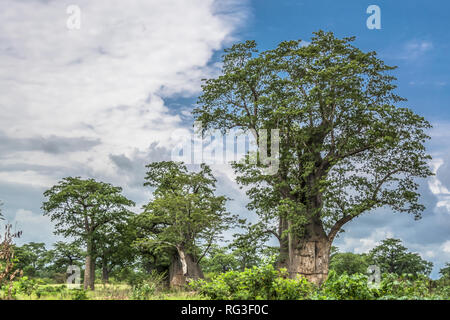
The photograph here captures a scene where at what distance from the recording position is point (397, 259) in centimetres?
3588

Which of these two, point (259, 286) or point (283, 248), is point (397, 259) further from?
point (259, 286)

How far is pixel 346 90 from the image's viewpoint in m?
20.8

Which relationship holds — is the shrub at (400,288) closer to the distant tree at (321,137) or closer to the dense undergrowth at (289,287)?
the dense undergrowth at (289,287)

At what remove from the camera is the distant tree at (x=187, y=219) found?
28438 mm

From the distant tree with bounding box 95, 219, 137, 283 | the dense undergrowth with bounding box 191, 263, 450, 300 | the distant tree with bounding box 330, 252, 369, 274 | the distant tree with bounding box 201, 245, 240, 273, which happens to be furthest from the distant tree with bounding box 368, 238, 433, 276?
the dense undergrowth with bounding box 191, 263, 450, 300

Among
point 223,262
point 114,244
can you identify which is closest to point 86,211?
point 114,244

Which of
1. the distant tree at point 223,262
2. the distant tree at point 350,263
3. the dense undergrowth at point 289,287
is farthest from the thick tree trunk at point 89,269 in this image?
the dense undergrowth at point 289,287

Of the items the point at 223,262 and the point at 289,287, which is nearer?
the point at 289,287

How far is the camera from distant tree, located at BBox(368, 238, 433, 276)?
35.8 metres

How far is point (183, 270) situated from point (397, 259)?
2000cm

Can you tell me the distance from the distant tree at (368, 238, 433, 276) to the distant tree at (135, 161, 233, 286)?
1598 cm

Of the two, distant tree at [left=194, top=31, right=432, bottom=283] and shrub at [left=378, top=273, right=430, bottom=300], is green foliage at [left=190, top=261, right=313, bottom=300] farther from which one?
distant tree at [left=194, top=31, right=432, bottom=283]
